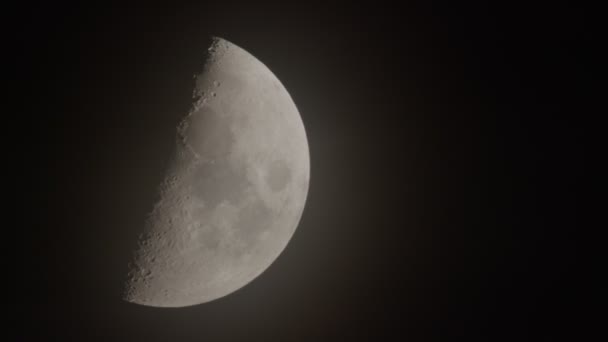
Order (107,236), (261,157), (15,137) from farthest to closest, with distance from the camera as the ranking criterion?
(261,157), (107,236), (15,137)

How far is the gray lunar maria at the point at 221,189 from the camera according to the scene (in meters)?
2.24

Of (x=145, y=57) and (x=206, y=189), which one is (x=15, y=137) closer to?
(x=145, y=57)

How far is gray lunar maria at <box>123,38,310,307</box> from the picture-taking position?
2.24 m

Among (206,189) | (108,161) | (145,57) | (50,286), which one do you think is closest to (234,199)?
(206,189)

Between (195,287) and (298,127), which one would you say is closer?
(195,287)

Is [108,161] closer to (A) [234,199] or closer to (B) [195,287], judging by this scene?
(A) [234,199]

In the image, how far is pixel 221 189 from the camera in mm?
2285

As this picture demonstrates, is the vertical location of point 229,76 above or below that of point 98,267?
above

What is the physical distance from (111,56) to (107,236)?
0.86 metres

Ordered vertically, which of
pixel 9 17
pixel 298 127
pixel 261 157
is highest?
pixel 9 17

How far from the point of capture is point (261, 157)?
244cm

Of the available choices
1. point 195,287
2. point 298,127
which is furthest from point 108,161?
point 298,127

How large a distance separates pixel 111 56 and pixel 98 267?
1021mm

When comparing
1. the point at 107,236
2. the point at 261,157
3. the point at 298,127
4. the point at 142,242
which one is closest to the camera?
the point at 107,236
